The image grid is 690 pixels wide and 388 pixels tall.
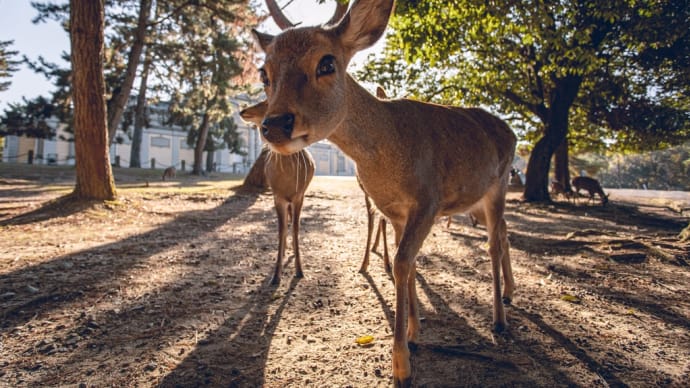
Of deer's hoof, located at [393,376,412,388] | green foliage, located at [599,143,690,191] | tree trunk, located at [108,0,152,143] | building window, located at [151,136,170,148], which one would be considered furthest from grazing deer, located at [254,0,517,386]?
building window, located at [151,136,170,148]

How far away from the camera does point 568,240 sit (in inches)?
243

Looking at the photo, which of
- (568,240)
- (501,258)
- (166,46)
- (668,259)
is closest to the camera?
(501,258)

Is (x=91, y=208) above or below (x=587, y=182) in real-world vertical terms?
below

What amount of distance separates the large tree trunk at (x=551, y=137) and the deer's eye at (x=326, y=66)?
14921 millimetres

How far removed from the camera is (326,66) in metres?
2.29

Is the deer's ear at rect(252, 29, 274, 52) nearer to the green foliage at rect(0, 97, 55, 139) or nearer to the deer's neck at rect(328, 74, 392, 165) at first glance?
the deer's neck at rect(328, 74, 392, 165)

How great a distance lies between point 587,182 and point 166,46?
2045cm

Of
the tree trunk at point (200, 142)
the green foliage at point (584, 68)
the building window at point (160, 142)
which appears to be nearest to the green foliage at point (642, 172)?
the green foliage at point (584, 68)

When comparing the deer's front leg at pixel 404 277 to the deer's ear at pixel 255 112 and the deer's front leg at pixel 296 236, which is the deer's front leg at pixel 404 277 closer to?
the deer's ear at pixel 255 112

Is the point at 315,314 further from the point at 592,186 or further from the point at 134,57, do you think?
the point at 134,57

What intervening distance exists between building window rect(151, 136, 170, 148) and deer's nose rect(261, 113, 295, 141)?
57.5m

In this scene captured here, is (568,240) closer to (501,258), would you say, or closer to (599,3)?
Answer: (501,258)

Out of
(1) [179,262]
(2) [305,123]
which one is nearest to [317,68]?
(2) [305,123]

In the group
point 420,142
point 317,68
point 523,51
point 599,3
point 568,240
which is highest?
point 523,51
